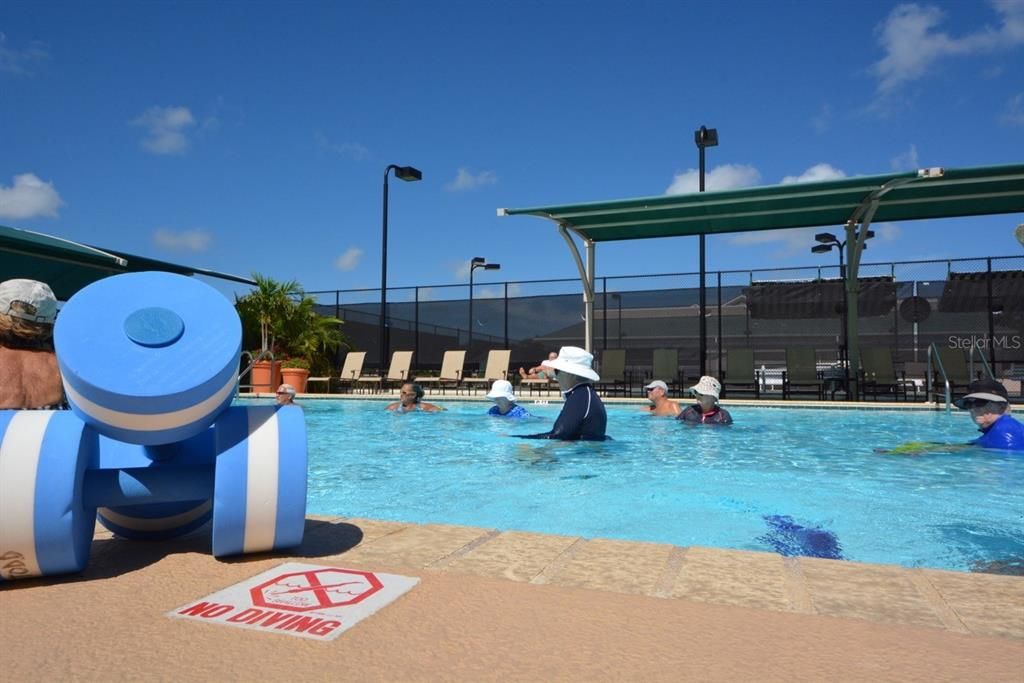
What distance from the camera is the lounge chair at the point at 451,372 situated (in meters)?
18.0

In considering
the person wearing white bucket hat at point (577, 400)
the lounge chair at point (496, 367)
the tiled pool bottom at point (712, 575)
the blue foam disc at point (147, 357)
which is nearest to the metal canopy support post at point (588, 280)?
the lounge chair at point (496, 367)

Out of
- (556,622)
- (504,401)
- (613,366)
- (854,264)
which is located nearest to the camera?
(556,622)

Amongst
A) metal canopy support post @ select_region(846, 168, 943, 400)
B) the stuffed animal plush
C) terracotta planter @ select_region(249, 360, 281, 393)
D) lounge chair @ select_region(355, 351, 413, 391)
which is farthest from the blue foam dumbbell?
terracotta planter @ select_region(249, 360, 281, 393)

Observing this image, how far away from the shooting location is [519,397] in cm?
1576

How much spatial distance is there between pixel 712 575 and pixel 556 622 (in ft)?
2.35

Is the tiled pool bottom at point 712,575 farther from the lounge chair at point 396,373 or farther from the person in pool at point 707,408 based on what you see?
the lounge chair at point 396,373

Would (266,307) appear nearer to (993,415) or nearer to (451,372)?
(451,372)

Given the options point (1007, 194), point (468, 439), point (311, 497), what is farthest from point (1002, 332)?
point (311, 497)

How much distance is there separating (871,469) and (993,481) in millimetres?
968

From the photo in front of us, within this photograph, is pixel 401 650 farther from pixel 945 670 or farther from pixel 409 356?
pixel 409 356

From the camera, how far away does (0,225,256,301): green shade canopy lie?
972 centimetres

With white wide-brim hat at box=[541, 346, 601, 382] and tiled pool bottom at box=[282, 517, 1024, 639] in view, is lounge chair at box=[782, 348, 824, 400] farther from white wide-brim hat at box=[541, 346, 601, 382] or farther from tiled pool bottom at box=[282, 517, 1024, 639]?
tiled pool bottom at box=[282, 517, 1024, 639]

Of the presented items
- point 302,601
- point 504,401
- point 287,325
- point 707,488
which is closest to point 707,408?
point 504,401

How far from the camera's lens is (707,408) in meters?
9.66
